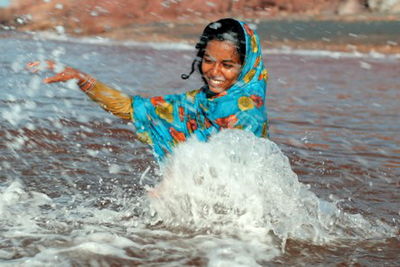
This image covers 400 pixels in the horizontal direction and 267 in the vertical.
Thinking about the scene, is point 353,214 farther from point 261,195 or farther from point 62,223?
point 62,223

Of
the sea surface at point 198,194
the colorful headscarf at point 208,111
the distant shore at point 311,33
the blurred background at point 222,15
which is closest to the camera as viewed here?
the sea surface at point 198,194

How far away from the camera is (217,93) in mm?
3742

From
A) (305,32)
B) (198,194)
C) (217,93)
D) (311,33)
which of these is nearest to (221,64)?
(217,93)

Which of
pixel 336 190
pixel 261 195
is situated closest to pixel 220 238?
pixel 261 195

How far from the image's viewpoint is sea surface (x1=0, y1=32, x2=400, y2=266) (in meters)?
3.19

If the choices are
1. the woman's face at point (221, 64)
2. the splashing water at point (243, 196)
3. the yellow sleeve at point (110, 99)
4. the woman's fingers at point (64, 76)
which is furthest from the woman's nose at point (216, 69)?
the woman's fingers at point (64, 76)

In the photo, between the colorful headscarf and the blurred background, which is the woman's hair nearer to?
the colorful headscarf

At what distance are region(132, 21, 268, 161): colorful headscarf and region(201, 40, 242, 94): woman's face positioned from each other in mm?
40

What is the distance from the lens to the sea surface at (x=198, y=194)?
10.5 feet

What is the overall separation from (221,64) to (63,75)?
787 millimetres

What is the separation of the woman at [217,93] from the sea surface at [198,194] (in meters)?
0.13

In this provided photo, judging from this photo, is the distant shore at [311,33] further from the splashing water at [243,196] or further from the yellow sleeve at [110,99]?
the splashing water at [243,196]

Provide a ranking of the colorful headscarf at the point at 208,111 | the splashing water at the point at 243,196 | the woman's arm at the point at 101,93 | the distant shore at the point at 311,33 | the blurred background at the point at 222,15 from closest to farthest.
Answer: the splashing water at the point at 243,196
the colorful headscarf at the point at 208,111
the woman's arm at the point at 101,93
the distant shore at the point at 311,33
the blurred background at the point at 222,15

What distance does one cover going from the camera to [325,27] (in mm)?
23719
